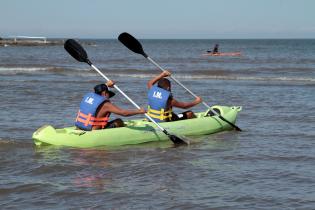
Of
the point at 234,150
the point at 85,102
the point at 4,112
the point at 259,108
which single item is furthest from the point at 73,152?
the point at 259,108

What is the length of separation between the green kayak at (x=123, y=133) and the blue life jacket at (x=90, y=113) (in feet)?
0.52

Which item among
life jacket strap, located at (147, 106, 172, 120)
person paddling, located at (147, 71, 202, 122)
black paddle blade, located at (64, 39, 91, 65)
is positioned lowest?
life jacket strap, located at (147, 106, 172, 120)

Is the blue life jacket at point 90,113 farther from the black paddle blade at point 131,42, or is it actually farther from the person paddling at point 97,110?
the black paddle blade at point 131,42

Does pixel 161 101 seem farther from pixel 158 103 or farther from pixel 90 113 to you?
pixel 90 113

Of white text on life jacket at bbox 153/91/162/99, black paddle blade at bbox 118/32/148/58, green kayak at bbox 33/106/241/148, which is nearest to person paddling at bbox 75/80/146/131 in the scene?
green kayak at bbox 33/106/241/148

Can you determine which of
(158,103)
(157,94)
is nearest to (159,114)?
(158,103)

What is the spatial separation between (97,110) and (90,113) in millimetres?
131

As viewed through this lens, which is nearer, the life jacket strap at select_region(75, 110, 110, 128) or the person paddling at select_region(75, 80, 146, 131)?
the person paddling at select_region(75, 80, 146, 131)

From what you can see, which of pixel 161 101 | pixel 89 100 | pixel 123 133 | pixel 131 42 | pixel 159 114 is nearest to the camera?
pixel 89 100

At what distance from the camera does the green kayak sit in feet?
30.7

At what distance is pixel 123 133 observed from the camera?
978 cm

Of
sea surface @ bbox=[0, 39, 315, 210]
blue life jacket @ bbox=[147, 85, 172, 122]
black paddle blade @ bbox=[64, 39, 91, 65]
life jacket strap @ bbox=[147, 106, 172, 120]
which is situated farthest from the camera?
black paddle blade @ bbox=[64, 39, 91, 65]

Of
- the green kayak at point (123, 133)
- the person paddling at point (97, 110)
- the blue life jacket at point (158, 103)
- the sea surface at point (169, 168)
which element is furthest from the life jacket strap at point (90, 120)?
the blue life jacket at point (158, 103)

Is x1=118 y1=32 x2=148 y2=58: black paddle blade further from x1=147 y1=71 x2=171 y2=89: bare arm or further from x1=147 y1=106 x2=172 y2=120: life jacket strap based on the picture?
x1=147 y1=106 x2=172 y2=120: life jacket strap
